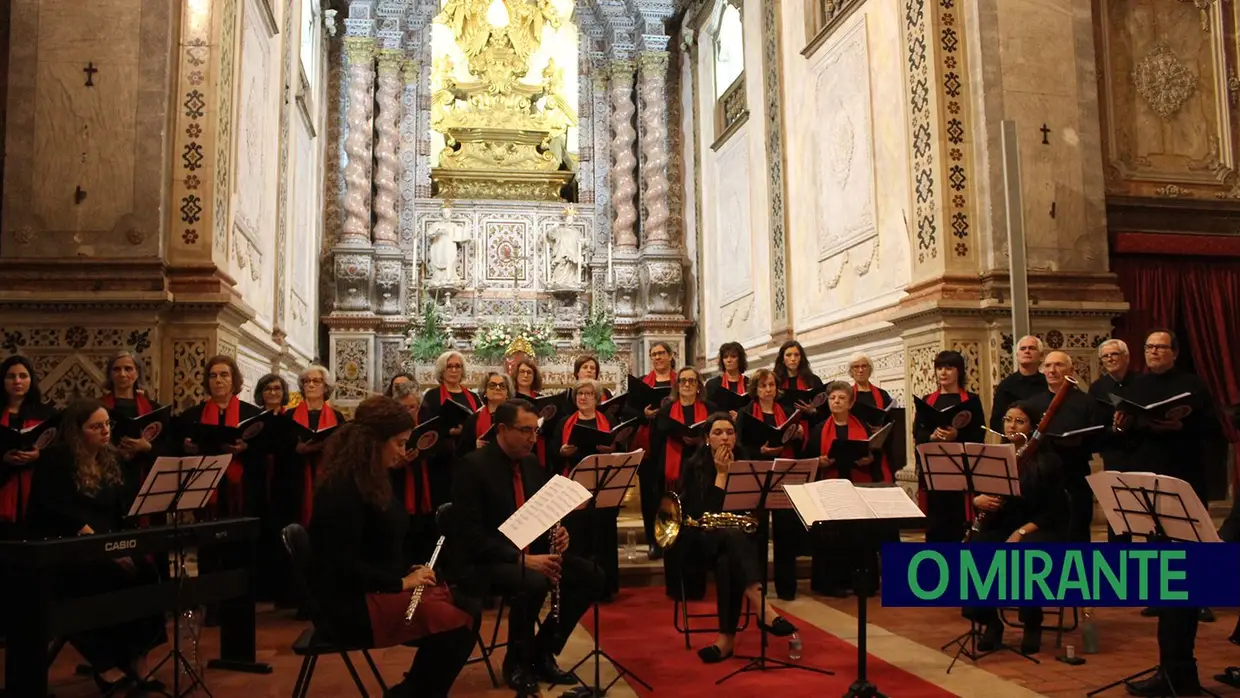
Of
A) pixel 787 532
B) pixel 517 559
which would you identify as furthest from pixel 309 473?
pixel 787 532

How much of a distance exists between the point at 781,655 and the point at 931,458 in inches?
55.5

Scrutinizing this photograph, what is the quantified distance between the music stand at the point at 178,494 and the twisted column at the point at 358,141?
11300 mm

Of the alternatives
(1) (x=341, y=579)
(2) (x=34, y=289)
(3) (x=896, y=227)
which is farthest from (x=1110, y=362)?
(2) (x=34, y=289)

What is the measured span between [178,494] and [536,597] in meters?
1.90

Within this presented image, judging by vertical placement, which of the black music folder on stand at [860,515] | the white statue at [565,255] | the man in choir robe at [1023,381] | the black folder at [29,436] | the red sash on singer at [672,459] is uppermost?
the white statue at [565,255]

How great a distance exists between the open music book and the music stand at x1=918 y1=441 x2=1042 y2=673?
82cm

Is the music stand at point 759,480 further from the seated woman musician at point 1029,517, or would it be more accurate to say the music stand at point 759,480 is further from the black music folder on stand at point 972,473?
the seated woman musician at point 1029,517

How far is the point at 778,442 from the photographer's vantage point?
6906mm

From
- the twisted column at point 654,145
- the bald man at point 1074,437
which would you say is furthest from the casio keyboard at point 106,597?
the twisted column at point 654,145

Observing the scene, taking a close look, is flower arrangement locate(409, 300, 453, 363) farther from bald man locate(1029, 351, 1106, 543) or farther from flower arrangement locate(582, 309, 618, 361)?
bald man locate(1029, 351, 1106, 543)

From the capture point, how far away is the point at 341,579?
12.6 feet

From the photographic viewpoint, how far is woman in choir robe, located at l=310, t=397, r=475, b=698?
3.82 m

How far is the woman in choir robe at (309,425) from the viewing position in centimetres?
659


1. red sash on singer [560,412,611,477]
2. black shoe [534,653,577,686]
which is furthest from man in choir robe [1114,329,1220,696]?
black shoe [534,653,577,686]
